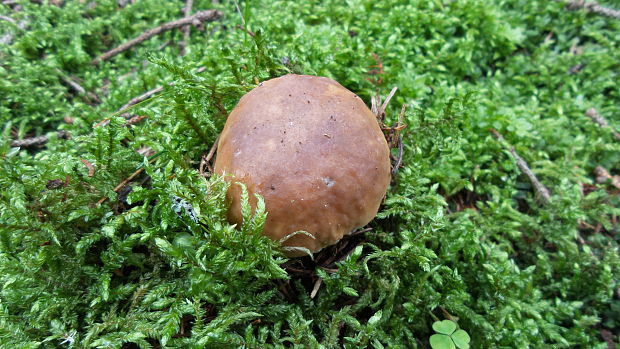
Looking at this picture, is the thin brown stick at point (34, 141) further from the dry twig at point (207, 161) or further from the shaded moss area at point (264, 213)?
the dry twig at point (207, 161)

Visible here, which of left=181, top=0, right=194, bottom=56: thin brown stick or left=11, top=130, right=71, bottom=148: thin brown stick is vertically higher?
left=181, top=0, right=194, bottom=56: thin brown stick

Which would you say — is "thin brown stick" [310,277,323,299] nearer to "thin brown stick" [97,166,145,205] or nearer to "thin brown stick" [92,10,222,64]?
"thin brown stick" [97,166,145,205]

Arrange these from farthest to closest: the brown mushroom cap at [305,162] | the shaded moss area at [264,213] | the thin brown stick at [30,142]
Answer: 1. the thin brown stick at [30,142]
2. the shaded moss area at [264,213]
3. the brown mushroom cap at [305,162]

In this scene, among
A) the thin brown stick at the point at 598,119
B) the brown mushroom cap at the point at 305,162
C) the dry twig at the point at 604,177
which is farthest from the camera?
the thin brown stick at the point at 598,119

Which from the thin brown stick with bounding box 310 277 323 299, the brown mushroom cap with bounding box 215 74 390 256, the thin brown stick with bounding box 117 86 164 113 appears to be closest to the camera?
the brown mushroom cap with bounding box 215 74 390 256

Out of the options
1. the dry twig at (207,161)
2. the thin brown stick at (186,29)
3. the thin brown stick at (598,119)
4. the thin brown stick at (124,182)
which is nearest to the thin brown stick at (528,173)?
the thin brown stick at (598,119)

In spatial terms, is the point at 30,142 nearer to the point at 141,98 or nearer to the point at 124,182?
the point at 141,98

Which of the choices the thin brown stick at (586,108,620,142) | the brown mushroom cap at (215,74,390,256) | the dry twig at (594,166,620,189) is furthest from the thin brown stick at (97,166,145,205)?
the thin brown stick at (586,108,620,142)

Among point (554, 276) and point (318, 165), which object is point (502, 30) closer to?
point (554, 276)
